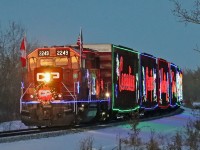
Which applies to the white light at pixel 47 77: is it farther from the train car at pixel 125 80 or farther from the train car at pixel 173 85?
the train car at pixel 173 85

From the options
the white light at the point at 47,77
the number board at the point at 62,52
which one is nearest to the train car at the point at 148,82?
the number board at the point at 62,52

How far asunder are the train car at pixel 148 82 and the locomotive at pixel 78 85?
3.25 feet

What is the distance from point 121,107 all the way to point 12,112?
1788 cm

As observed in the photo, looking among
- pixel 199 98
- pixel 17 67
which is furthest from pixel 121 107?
pixel 199 98

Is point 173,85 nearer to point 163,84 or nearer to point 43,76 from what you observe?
point 163,84

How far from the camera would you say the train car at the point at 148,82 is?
2878 cm

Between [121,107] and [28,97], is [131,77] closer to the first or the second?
[121,107]

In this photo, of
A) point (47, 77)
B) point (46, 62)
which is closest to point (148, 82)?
point (46, 62)

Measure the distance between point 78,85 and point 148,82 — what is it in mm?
11806

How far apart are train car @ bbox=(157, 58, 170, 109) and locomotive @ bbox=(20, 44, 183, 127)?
19.4 feet

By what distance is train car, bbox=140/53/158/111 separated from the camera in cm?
2878

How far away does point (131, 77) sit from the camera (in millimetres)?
26734

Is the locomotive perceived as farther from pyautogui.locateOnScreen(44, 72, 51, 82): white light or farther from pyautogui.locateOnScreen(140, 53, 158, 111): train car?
pyautogui.locateOnScreen(140, 53, 158, 111): train car

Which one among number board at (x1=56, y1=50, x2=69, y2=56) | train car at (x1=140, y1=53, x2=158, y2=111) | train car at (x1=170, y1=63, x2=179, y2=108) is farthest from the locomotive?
train car at (x1=170, y1=63, x2=179, y2=108)
